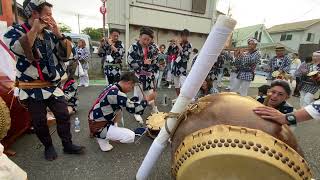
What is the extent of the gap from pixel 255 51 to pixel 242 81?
2.51 feet

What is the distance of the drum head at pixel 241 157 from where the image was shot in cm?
112

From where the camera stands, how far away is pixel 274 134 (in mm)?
1261

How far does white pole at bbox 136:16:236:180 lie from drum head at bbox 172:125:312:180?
454 mm

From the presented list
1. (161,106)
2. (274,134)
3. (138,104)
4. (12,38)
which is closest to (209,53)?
(274,134)

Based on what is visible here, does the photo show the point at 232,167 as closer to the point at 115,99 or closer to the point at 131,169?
the point at 131,169

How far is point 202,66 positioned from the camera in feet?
5.16

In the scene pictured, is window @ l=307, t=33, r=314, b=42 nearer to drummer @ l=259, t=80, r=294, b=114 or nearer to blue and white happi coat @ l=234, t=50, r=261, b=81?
blue and white happi coat @ l=234, t=50, r=261, b=81

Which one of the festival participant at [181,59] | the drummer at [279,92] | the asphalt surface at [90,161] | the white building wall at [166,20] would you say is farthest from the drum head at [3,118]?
the white building wall at [166,20]

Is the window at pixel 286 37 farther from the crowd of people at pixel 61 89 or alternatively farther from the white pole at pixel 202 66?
the white pole at pixel 202 66

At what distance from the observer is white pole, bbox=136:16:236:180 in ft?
4.72

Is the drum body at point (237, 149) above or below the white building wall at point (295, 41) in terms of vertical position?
below

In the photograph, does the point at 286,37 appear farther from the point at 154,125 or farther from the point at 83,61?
the point at 154,125

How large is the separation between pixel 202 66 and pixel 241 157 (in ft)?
2.22

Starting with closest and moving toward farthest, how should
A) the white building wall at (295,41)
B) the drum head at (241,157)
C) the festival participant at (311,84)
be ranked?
the drum head at (241,157) < the festival participant at (311,84) < the white building wall at (295,41)
